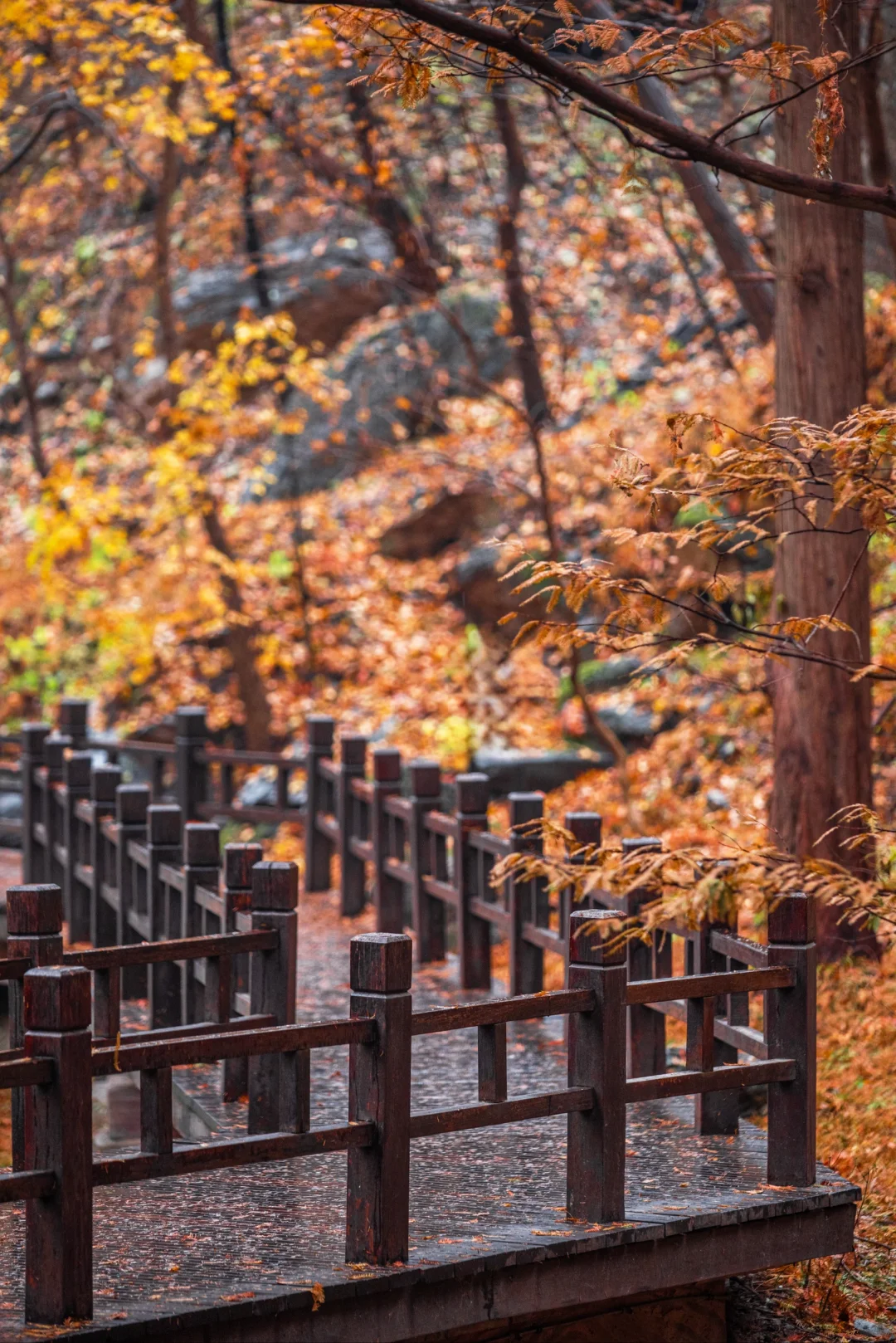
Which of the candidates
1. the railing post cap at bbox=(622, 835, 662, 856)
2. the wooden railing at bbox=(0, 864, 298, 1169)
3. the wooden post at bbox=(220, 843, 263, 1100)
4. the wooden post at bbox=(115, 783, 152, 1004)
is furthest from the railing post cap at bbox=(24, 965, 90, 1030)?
the wooden post at bbox=(115, 783, 152, 1004)

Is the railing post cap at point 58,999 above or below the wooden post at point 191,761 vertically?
below

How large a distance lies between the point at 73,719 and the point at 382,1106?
342 inches

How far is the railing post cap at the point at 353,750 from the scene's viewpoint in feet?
33.2

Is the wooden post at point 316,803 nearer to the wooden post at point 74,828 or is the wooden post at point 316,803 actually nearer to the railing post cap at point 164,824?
the wooden post at point 74,828

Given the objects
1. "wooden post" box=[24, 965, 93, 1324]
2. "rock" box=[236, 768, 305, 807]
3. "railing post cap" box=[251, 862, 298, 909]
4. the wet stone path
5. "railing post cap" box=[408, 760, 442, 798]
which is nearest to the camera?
"wooden post" box=[24, 965, 93, 1324]

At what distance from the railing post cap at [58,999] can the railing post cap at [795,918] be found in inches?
88.9

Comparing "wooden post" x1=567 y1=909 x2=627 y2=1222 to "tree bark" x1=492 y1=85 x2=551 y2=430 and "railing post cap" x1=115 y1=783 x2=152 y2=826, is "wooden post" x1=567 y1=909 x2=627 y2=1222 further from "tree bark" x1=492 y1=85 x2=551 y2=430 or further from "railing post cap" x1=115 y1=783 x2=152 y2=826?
"tree bark" x1=492 y1=85 x2=551 y2=430

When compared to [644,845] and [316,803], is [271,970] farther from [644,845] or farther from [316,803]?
[316,803]

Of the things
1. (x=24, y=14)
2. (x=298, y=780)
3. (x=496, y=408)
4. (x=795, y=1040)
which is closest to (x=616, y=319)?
(x=496, y=408)

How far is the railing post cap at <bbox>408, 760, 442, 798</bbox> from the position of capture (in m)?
8.57

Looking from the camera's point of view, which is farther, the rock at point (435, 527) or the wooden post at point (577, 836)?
the rock at point (435, 527)

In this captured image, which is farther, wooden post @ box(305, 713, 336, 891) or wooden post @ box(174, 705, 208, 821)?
wooden post @ box(174, 705, 208, 821)

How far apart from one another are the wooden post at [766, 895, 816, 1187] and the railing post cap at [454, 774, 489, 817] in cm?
324

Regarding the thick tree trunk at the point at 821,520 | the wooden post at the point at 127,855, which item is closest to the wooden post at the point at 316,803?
the wooden post at the point at 127,855
